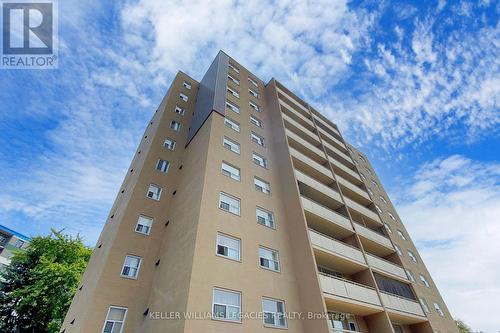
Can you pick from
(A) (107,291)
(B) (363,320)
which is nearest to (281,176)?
(B) (363,320)

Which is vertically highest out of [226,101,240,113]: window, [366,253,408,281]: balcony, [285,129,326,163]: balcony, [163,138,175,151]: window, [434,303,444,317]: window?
[226,101,240,113]: window

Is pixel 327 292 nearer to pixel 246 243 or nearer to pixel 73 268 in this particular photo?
pixel 246 243

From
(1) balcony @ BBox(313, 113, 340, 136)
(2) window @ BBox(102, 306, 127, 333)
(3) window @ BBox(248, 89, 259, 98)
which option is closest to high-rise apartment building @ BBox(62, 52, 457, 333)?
(2) window @ BBox(102, 306, 127, 333)

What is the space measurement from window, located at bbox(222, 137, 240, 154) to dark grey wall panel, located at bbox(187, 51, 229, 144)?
2774 millimetres

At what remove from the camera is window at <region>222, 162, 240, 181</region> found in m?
16.2

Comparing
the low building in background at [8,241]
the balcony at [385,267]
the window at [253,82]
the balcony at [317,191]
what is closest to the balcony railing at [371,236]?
the balcony at [385,267]

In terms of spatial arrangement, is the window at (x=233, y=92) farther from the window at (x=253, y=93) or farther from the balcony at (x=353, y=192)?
the balcony at (x=353, y=192)

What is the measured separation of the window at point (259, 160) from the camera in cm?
1911

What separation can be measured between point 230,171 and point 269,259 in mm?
6165

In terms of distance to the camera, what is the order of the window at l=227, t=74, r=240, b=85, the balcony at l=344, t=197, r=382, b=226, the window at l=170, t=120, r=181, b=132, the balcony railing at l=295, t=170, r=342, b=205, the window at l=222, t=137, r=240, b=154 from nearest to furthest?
the window at l=222, t=137, r=240, b=154
the balcony railing at l=295, t=170, r=342, b=205
the balcony at l=344, t=197, r=382, b=226
the window at l=170, t=120, r=181, b=132
the window at l=227, t=74, r=240, b=85

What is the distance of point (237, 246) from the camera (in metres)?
13.0

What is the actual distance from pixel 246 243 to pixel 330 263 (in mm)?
6709

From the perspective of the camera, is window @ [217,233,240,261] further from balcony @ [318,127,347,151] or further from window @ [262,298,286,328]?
balcony @ [318,127,347,151]

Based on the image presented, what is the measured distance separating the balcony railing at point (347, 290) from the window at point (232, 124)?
1249cm
